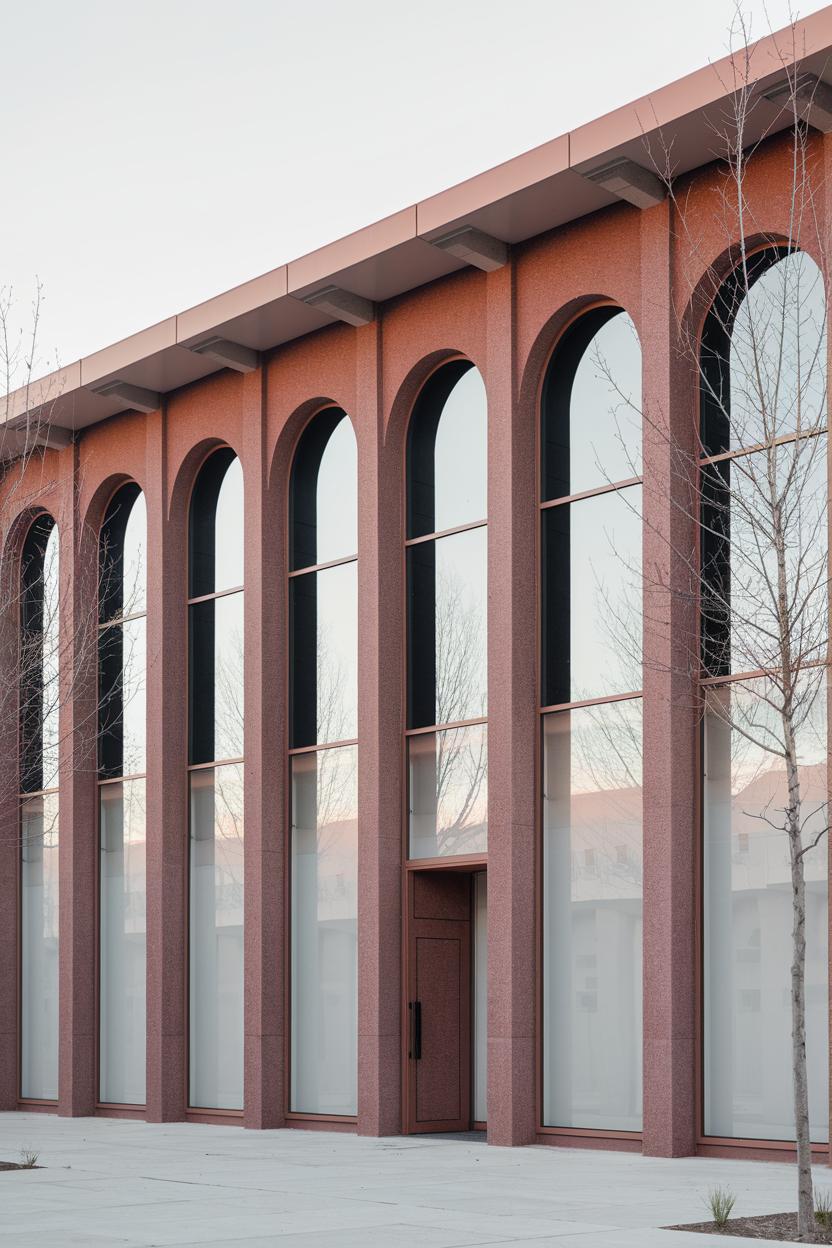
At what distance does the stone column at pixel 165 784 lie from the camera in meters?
23.2

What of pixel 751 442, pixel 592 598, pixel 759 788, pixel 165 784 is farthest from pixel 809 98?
pixel 165 784

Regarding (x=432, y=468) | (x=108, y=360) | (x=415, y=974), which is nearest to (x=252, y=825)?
(x=415, y=974)

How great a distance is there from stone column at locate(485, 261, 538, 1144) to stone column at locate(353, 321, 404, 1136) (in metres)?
1.86

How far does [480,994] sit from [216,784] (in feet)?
16.5

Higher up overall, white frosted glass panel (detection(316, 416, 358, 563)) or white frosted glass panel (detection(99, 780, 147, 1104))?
white frosted glass panel (detection(316, 416, 358, 563))

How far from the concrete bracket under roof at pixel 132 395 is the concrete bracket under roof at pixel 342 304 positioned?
4.21 m

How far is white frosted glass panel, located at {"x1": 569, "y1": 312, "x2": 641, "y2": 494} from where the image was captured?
18.2m

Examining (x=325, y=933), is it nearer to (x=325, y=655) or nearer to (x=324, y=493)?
(x=325, y=655)

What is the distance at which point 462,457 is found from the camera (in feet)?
66.9

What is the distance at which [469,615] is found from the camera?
20062 mm

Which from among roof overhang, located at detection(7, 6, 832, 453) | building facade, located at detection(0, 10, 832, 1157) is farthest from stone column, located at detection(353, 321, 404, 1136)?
roof overhang, located at detection(7, 6, 832, 453)

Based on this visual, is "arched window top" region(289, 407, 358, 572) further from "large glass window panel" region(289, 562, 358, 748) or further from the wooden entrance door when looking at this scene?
the wooden entrance door

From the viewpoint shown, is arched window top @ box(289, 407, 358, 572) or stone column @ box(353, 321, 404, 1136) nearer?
stone column @ box(353, 321, 404, 1136)

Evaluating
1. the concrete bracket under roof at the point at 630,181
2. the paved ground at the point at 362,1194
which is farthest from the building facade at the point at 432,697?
the paved ground at the point at 362,1194
